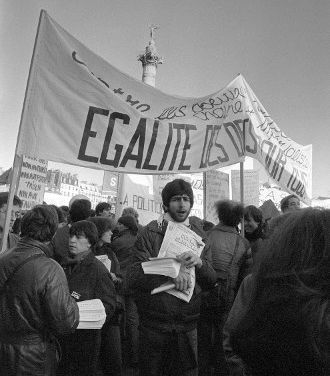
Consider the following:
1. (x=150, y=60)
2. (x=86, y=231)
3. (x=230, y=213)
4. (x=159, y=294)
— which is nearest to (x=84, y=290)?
(x=86, y=231)

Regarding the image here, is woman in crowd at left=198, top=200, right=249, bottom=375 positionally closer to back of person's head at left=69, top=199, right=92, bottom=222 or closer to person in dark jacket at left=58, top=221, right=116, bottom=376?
person in dark jacket at left=58, top=221, right=116, bottom=376

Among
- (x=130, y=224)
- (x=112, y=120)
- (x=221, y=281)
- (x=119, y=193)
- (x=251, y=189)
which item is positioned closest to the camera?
(x=112, y=120)

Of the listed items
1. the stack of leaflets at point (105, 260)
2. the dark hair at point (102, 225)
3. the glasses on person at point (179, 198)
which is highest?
the glasses on person at point (179, 198)

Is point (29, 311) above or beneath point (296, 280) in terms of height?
beneath

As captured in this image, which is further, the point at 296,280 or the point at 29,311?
the point at 29,311

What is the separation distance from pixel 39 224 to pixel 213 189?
4503 millimetres

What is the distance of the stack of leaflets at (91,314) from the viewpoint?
9.41ft

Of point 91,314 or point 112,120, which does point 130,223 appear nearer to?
point 112,120

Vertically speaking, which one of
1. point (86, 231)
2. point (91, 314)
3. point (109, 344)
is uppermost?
point (86, 231)

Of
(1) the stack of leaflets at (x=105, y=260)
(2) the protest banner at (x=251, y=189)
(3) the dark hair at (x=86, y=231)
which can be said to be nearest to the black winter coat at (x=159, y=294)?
(3) the dark hair at (x=86, y=231)

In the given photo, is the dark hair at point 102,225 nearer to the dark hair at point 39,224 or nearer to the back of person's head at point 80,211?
the back of person's head at point 80,211

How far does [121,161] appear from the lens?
3859mm

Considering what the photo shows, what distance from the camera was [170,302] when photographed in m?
3.10

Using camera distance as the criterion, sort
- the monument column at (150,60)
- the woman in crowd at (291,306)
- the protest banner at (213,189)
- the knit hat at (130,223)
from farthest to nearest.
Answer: the monument column at (150,60)
the protest banner at (213,189)
the knit hat at (130,223)
the woman in crowd at (291,306)
